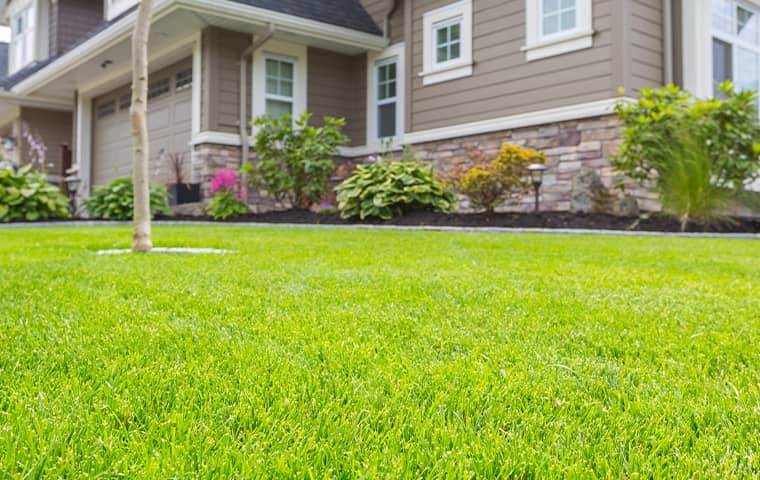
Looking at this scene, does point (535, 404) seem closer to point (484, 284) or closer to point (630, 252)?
point (484, 284)

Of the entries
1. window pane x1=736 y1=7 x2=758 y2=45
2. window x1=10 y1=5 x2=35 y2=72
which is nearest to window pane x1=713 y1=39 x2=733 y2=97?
window pane x1=736 y1=7 x2=758 y2=45

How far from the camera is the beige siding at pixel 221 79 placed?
924 cm

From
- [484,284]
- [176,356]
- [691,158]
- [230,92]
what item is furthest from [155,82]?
[176,356]

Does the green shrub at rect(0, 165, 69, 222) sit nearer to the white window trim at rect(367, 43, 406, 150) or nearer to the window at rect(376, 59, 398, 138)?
the white window trim at rect(367, 43, 406, 150)

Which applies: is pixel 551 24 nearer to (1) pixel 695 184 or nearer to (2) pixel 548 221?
(2) pixel 548 221

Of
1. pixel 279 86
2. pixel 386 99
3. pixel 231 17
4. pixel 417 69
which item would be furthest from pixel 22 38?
pixel 417 69

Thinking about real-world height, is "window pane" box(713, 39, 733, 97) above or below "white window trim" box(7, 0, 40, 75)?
below

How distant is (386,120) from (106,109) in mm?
6358

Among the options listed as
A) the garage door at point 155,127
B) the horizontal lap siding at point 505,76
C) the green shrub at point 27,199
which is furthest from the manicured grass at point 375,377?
the garage door at point 155,127

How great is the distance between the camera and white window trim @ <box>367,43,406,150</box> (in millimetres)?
9867

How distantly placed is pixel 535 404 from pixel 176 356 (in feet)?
2.62

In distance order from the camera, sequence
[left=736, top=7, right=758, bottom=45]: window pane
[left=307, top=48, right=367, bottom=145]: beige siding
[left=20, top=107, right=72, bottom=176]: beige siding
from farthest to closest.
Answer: [left=20, top=107, right=72, bottom=176]: beige siding → [left=307, top=48, right=367, bottom=145]: beige siding → [left=736, top=7, right=758, bottom=45]: window pane

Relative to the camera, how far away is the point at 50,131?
15.0m

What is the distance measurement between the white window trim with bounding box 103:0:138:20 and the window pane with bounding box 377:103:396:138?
4924 mm
